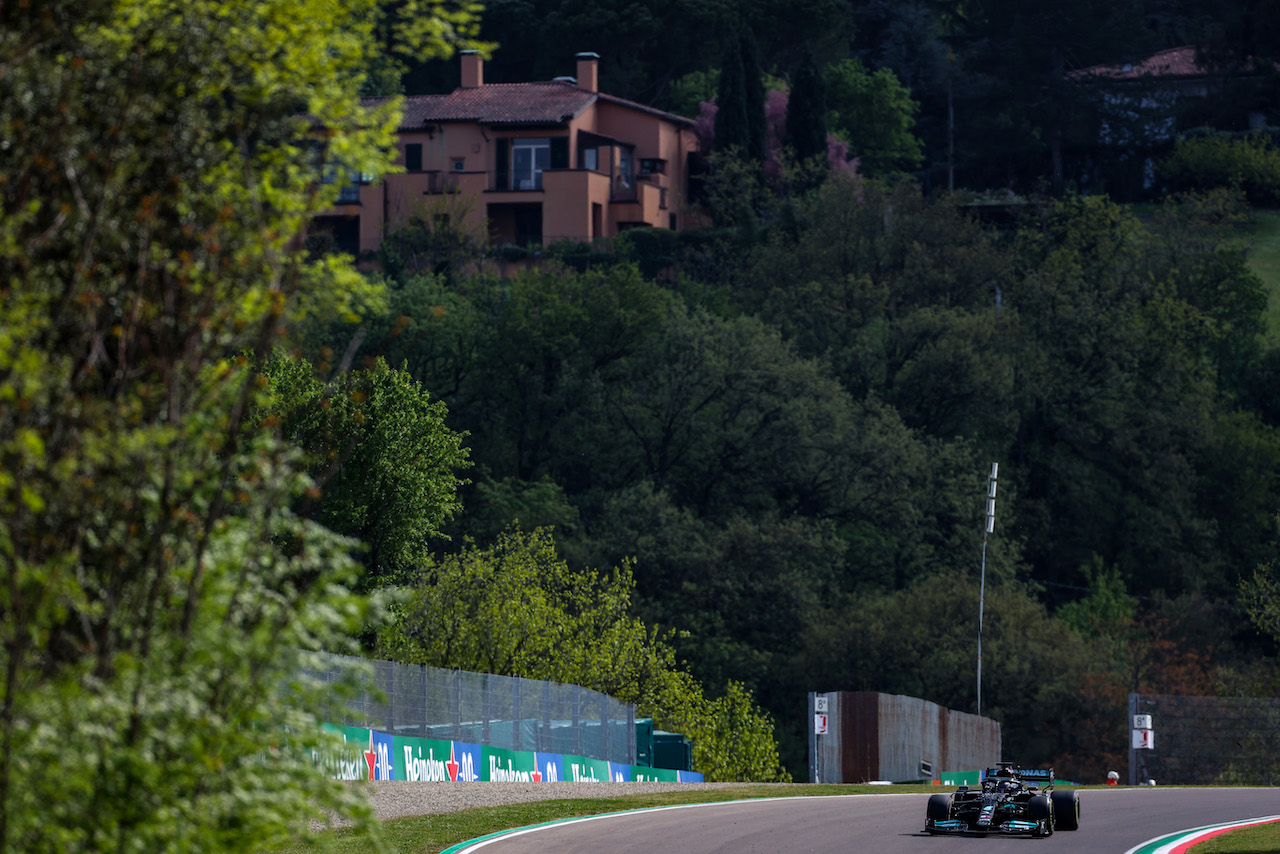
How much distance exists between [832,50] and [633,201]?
2437 cm

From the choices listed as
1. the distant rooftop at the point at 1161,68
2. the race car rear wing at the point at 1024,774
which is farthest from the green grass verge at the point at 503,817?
the distant rooftop at the point at 1161,68

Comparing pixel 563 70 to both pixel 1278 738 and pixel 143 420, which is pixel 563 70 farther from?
pixel 143 420

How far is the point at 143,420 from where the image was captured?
8953mm

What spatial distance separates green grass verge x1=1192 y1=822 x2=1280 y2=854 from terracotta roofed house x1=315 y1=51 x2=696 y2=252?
69563mm

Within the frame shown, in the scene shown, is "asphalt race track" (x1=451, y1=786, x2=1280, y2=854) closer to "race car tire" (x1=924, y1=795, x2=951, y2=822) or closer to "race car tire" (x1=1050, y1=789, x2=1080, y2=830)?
"race car tire" (x1=1050, y1=789, x2=1080, y2=830)

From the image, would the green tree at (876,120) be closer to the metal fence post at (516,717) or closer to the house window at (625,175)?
the house window at (625,175)

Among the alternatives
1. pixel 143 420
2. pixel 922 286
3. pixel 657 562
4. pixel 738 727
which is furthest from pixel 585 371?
pixel 143 420

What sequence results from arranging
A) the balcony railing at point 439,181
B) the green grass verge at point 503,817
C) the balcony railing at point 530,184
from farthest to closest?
1. the balcony railing at point 530,184
2. the balcony railing at point 439,181
3. the green grass verge at point 503,817

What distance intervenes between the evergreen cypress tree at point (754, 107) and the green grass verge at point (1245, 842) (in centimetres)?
7308

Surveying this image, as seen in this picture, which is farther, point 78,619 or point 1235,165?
point 1235,165

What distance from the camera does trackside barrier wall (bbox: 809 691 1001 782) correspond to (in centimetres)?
4162

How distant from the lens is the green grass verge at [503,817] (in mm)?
19922

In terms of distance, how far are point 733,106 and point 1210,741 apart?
5249 cm

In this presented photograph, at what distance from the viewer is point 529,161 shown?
93.3 meters
